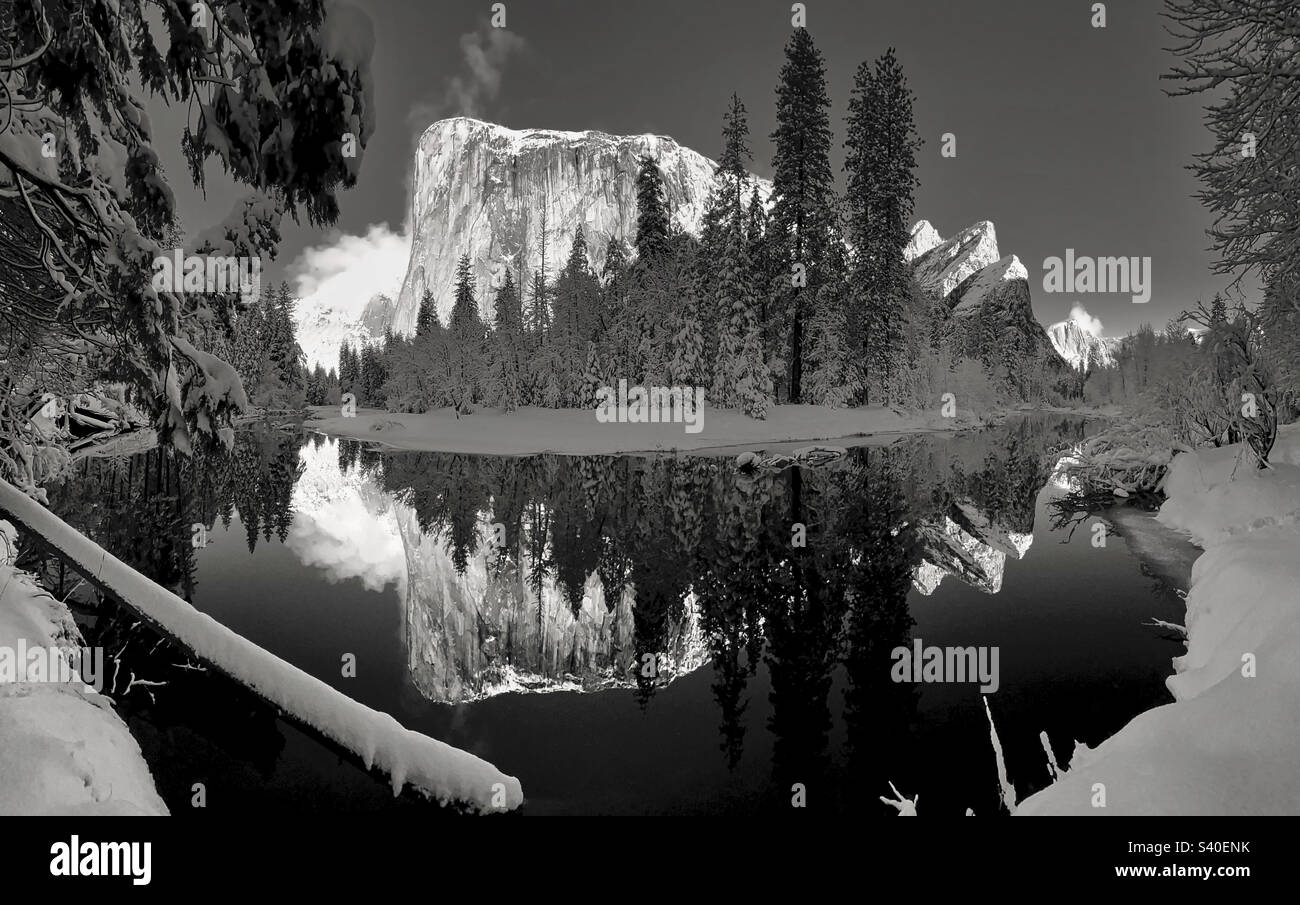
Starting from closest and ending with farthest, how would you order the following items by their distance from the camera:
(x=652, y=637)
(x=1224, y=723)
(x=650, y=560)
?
1. (x=1224, y=723)
2. (x=652, y=637)
3. (x=650, y=560)

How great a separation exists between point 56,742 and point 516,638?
520 cm

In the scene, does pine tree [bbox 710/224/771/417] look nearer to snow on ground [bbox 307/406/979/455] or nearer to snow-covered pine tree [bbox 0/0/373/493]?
snow on ground [bbox 307/406/979/455]

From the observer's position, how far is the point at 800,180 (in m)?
35.4

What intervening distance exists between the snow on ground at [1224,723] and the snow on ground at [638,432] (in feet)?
72.8

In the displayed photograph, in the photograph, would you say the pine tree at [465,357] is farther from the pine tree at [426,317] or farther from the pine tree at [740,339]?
the pine tree at [740,339]

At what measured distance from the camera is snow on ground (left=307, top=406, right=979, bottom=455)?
3034cm

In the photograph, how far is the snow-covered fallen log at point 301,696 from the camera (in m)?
3.10

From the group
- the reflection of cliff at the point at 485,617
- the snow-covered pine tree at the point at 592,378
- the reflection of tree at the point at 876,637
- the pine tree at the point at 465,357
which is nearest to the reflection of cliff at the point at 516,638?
the reflection of cliff at the point at 485,617

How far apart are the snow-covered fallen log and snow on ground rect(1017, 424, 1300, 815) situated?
3.36 metres

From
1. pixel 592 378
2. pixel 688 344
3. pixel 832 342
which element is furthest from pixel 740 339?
pixel 592 378

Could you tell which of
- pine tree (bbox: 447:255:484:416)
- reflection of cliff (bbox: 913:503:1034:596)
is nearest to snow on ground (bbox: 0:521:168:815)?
reflection of cliff (bbox: 913:503:1034:596)

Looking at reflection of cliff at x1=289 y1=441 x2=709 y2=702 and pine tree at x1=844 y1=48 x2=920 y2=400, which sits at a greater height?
pine tree at x1=844 y1=48 x2=920 y2=400

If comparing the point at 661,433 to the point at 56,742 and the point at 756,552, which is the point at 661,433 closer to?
the point at 756,552
